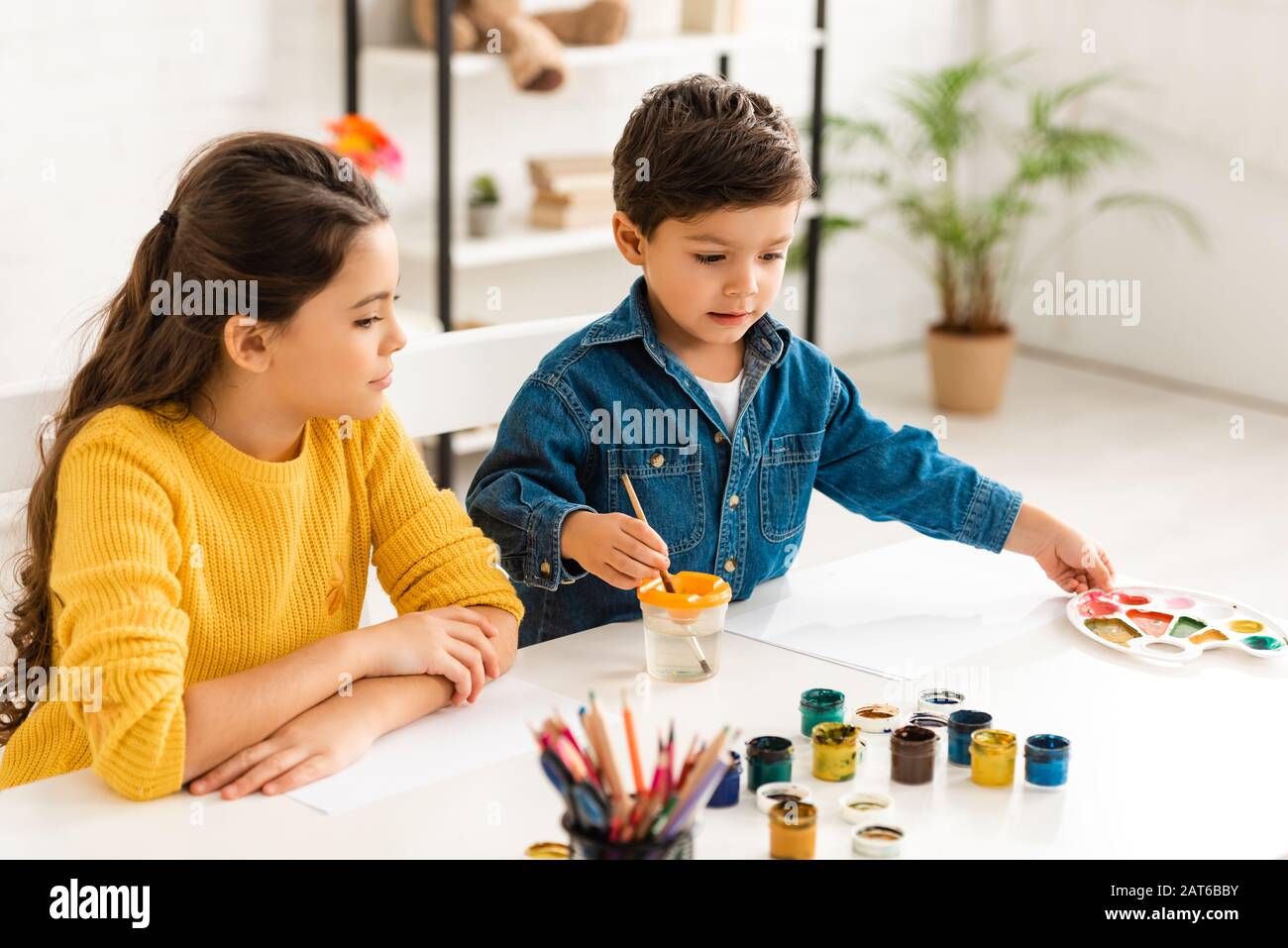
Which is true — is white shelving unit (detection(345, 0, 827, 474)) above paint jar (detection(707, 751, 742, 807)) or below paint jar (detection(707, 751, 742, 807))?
above

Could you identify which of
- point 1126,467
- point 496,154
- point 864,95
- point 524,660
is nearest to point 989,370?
point 1126,467

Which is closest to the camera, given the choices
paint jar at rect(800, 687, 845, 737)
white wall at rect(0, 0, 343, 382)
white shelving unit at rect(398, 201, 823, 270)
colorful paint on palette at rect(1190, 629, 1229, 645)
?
paint jar at rect(800, 687, 845, 737)

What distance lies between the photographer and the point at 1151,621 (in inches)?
67.6

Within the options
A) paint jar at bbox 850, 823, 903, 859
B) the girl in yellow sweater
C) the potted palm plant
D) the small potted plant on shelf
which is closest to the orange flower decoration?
the small potted plant on shelf

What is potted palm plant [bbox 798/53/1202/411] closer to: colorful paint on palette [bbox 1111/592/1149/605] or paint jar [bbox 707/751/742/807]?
colorful paint on palette [bbox 1111/592/1149/605]

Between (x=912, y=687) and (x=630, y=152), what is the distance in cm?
65

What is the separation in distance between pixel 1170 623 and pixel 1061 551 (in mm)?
148

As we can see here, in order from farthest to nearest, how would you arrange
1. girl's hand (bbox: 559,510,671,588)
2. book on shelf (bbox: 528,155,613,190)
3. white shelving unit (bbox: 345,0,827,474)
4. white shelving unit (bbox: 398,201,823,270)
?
book on shelf (bbox: 528,155,613,190) < white shelving unit (bbox: 398,201,823,270) < white shelving unit (bbox: 345,0,827,474) < girl's hand (bbox: 559,510,671,588)

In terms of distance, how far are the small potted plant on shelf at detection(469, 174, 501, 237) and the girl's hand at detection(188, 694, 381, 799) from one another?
2.80m

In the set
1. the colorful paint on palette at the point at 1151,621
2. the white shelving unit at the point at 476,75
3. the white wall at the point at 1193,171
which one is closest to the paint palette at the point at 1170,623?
the colorful paint on palette at the point at 1151,621

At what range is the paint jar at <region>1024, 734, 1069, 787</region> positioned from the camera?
133cm

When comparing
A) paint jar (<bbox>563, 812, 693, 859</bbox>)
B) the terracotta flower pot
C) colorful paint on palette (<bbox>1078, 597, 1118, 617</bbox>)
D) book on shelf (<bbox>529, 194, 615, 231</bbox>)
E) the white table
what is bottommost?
the terracotta flower pot

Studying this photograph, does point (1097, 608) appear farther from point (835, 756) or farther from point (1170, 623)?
point (835, 756)

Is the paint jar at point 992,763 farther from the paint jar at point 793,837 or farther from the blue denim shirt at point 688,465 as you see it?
the blue denim shirt at point 688,465
